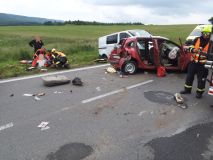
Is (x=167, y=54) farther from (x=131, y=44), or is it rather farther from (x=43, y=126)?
(x=43, y=126)

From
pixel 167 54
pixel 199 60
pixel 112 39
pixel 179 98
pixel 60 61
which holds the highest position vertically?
pixel 199 60

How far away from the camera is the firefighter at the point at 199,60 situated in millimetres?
7883

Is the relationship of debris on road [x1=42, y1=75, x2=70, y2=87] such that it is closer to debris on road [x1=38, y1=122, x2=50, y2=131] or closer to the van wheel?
the van wheel

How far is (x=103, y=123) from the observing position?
6.19m

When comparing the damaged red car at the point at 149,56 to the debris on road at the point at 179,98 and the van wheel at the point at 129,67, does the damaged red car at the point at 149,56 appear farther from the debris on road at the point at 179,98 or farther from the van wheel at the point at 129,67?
the debris on road at the point at 179,98

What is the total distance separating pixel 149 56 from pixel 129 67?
0.84 meters

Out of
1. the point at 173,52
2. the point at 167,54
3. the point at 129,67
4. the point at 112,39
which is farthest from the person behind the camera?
the point at 112,39

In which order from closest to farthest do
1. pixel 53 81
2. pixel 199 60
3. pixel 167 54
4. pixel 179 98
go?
pixel 179 98, pixel 199 60, pixel 53 81, pixel 167 54

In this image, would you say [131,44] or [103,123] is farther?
[131,44]

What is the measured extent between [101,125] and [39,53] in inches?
307

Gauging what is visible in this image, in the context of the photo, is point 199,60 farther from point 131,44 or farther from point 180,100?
point 131,44

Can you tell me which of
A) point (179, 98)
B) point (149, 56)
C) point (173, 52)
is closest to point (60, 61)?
point (149, 56)

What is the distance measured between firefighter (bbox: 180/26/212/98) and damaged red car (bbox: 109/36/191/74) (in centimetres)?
288

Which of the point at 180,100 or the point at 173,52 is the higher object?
the point at 173,52
